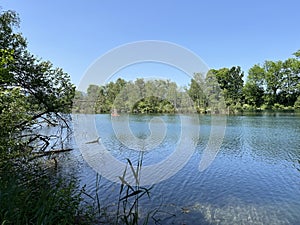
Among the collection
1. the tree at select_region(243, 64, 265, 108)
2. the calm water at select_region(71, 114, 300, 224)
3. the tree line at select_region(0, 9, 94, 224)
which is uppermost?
the tree at select_region(243, 64, 265, 108)

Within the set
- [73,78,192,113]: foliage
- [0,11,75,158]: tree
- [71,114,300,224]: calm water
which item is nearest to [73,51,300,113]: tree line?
[73,78,192,113]: foliage

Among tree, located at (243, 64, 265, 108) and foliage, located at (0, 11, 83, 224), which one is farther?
tree, located at (243, 64, 265, 108)

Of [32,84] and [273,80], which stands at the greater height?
[273,80]

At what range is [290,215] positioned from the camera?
677cm

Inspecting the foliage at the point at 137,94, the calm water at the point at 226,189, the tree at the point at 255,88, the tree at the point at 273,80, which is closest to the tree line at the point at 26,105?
the calm water at the point at 226,189

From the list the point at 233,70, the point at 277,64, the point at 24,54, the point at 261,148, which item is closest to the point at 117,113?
the point at 261,148

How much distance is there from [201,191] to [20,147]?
21.4 ft

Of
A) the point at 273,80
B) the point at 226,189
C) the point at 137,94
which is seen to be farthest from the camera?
the point at 273,80

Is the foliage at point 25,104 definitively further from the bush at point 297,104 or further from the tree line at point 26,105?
the bush at point 297,104

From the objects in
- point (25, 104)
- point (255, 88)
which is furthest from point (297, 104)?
point (25, 104)

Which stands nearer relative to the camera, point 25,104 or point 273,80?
point 25,104

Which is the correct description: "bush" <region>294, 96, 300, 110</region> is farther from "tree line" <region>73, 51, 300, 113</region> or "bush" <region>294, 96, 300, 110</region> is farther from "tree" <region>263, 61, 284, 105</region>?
"tree" <region>263, 61, 284, 105</region>

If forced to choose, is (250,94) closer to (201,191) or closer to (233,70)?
(233,70)

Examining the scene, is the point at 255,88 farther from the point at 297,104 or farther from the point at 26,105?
the point at 26,105
